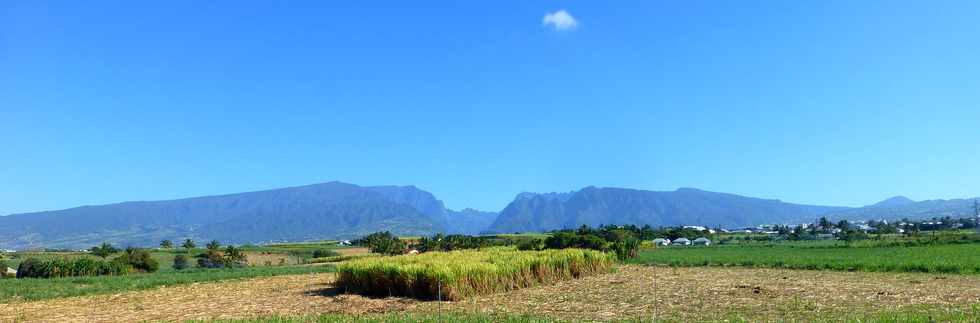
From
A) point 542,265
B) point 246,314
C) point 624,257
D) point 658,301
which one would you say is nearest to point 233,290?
point 246,314

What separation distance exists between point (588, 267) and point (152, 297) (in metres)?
19.3

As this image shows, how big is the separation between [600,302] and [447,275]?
501 centimetres

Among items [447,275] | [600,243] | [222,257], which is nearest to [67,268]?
[222,257]

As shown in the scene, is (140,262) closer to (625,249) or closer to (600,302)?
(625,249)

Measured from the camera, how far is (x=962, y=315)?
13.4 meters

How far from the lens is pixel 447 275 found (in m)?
20.8

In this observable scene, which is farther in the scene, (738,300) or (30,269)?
(30,269)

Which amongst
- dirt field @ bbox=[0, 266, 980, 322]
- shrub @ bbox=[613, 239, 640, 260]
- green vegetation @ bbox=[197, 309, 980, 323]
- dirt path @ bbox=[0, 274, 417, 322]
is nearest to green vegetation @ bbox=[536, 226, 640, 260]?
shrub @ bbox=[613, 239, 640, 260]

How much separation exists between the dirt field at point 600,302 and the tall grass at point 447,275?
0.86 meters

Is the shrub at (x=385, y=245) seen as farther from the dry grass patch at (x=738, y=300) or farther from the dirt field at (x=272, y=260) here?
the dry grass patch at (x=738, y=300)

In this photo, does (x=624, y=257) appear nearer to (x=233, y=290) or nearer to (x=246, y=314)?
(x=233, y=290)

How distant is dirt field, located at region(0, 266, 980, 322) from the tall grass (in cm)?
86

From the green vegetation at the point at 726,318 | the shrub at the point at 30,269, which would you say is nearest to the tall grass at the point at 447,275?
the green vegetation at the point at 726,318

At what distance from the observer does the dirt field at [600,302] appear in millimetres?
16219
